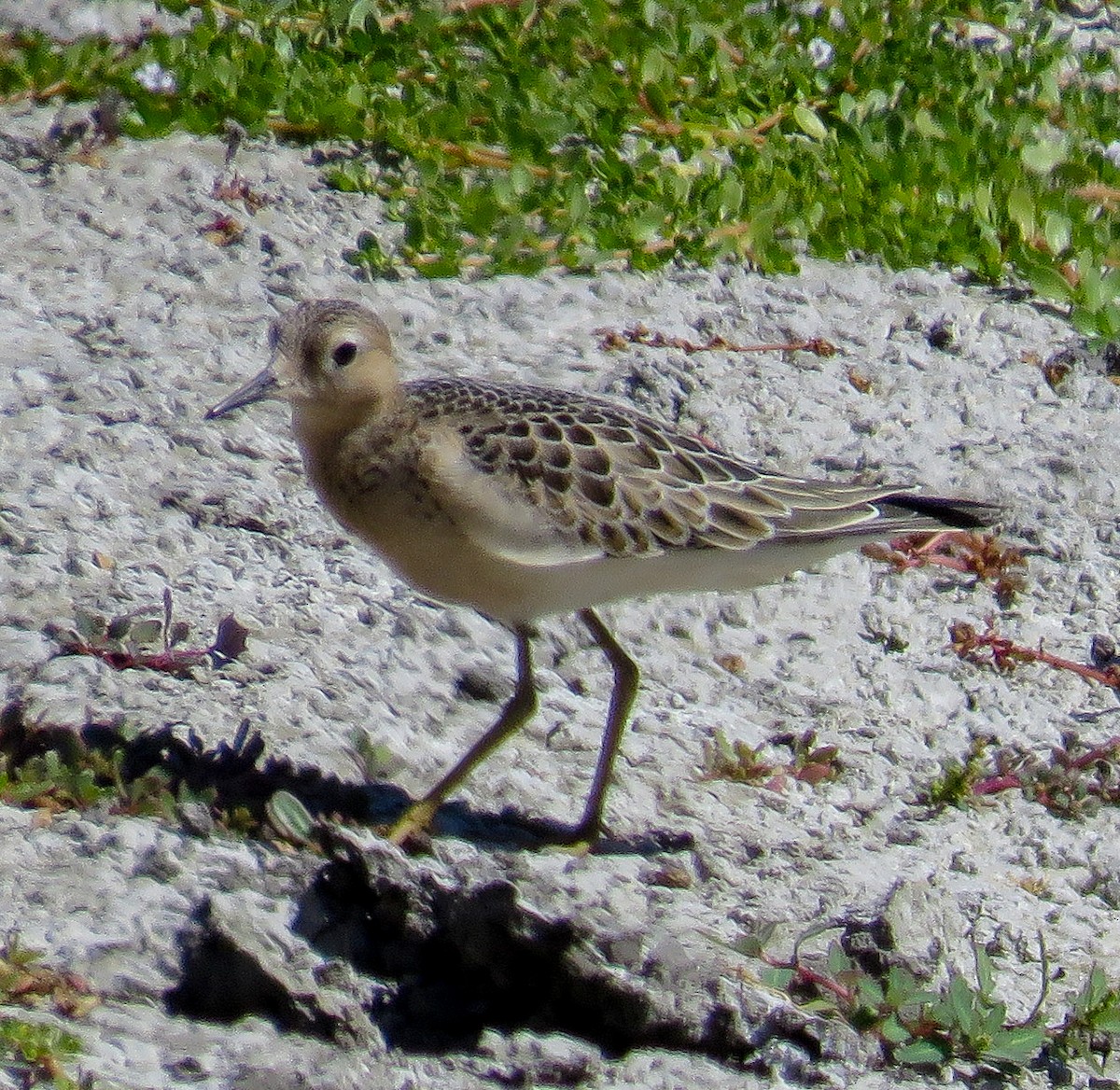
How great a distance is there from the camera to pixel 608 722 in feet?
19.5

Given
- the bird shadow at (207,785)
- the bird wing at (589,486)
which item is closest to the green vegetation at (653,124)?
the bird wing at (589,486)

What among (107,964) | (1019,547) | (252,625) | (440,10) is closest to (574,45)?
(440,10)

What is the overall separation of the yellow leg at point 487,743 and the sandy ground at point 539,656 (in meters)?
0.11

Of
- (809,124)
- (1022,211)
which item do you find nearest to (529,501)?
(1022,211)

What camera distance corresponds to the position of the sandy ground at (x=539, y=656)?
484 centimetres

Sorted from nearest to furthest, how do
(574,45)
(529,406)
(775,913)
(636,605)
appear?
(775,913) < (529,406) < (636,605) < (574,45)

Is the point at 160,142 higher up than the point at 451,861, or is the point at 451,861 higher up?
the point at 160,142

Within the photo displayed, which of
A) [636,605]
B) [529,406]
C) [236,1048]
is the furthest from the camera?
[636,605]

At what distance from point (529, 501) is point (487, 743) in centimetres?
66

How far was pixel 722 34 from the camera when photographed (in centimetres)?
942

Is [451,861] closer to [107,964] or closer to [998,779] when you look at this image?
[107,964]

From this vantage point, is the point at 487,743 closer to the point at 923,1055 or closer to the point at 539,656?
the point at 539,656

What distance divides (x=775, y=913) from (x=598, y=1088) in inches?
34.2

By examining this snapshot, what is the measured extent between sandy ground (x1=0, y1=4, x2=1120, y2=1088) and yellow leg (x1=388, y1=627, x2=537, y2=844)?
0.36 ft
